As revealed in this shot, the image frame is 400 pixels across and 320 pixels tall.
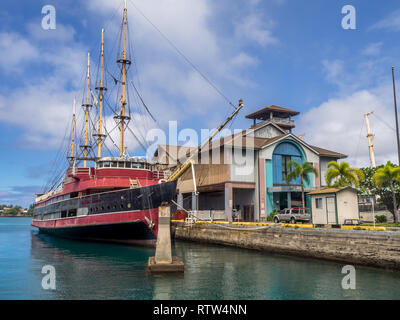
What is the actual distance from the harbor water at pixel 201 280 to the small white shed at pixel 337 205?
384cm

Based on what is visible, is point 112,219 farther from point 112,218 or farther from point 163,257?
point 163,257

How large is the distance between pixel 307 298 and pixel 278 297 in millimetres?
1094

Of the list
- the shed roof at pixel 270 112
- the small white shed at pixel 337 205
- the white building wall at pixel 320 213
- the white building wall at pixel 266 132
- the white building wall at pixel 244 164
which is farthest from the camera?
the shed roof at pixel 270 112

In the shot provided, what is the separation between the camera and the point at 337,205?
72.5ft

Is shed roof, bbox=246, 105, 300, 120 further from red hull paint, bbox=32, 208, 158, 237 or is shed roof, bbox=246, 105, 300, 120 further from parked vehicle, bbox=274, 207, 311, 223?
red hull paint, bbox=32, 208, 158, 237

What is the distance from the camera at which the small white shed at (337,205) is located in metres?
22.1

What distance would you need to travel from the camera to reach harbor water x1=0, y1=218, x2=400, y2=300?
1295cm

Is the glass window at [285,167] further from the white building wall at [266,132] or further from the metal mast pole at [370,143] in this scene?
the metal mast pole at [370,143]

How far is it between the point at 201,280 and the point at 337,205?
11.8 m

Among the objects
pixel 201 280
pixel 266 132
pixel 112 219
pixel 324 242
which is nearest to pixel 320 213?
pixel 324 242

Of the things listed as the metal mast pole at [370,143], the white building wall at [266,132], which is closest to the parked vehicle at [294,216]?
the white building wall at [266,132]
